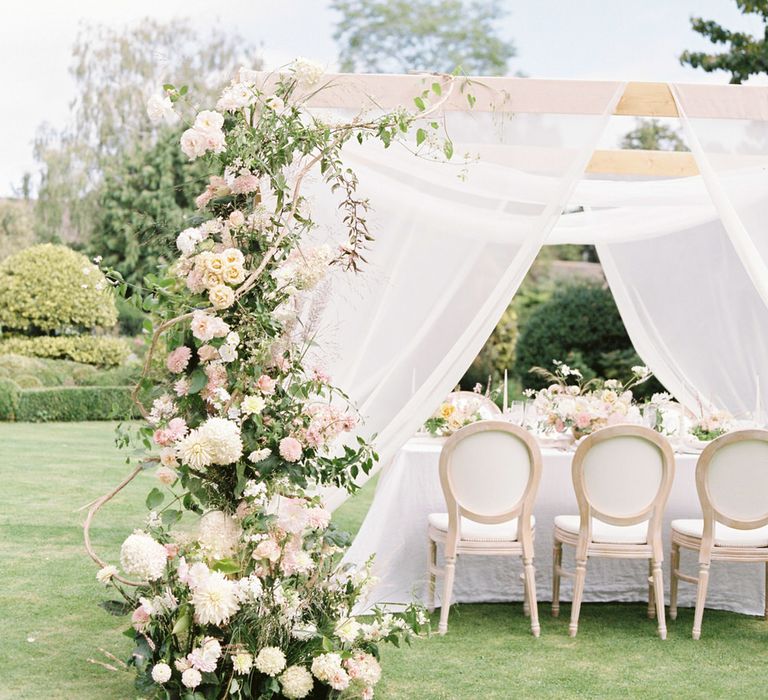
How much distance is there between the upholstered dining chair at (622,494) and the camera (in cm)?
489

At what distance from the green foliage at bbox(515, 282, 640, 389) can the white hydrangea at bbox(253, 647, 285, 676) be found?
11.5m

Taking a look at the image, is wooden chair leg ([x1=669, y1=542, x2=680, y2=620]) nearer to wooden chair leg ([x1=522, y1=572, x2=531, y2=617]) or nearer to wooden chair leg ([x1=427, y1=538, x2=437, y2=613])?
wooden chair leg ([x1=522, y1=572, x2=531, y2=617])

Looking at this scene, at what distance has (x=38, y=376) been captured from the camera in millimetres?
14914

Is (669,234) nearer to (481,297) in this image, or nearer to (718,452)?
(718,452)

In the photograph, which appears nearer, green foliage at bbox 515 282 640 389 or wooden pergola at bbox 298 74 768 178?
wooden pergola at bbox 298 74 768 178

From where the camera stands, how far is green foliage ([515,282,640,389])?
48.6 feet

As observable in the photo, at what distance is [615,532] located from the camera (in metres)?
4.96

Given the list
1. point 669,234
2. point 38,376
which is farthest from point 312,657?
point 38,376

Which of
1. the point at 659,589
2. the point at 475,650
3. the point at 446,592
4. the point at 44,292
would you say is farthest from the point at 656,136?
the point at 475,650

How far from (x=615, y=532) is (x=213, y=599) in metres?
2.30

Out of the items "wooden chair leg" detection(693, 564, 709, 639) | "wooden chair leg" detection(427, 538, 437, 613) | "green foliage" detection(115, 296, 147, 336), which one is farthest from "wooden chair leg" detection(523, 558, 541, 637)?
"green foliage" detection(115, 296, 147, 336)

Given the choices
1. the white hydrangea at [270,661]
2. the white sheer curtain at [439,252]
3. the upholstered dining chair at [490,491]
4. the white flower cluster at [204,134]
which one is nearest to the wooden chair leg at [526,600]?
the upholstered dining chair at [490,491]

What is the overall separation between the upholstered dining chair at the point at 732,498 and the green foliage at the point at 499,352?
10.5 metres

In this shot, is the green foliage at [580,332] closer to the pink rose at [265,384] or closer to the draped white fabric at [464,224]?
the draped white fabric at [464,224]
